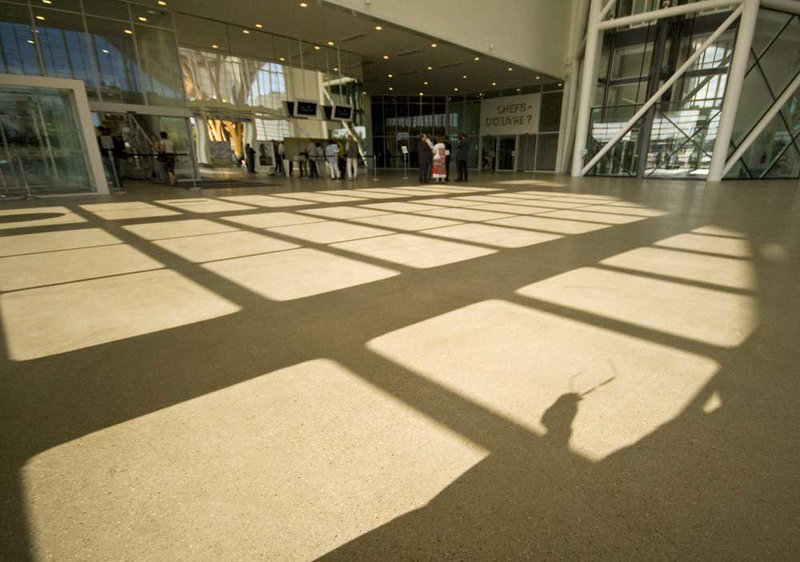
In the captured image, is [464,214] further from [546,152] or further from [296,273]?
[546,152]

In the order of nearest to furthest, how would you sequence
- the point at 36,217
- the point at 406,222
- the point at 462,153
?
the point at 406,222
the point at 36,217
the point at 462,153

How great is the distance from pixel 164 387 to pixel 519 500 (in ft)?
5.81

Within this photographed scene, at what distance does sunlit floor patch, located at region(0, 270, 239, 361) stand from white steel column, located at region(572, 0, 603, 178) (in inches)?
751

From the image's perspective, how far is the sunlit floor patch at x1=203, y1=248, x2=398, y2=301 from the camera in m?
3.42

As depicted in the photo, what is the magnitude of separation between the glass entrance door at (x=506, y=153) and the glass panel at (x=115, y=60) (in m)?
23.0

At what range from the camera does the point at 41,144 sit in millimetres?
10742

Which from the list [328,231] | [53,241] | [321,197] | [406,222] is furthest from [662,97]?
[53,241]

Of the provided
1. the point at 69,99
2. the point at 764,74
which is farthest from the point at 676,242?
the point at 764,74

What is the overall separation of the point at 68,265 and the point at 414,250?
387 cm

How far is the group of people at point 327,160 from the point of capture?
17766mm

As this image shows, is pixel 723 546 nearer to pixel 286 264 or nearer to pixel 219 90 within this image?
pixel 286 264

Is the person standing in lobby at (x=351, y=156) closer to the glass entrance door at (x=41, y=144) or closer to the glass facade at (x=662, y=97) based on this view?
the glass entrance door at (x=41, y=144)

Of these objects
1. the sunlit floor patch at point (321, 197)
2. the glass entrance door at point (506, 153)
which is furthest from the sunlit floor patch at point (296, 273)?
the glass entrance door at point (506, 153)

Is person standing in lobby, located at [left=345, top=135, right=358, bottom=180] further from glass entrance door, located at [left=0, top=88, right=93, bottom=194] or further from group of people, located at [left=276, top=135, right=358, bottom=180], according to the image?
glass entrance door, located at [left=0, top=88, right=93, bottom=194]
